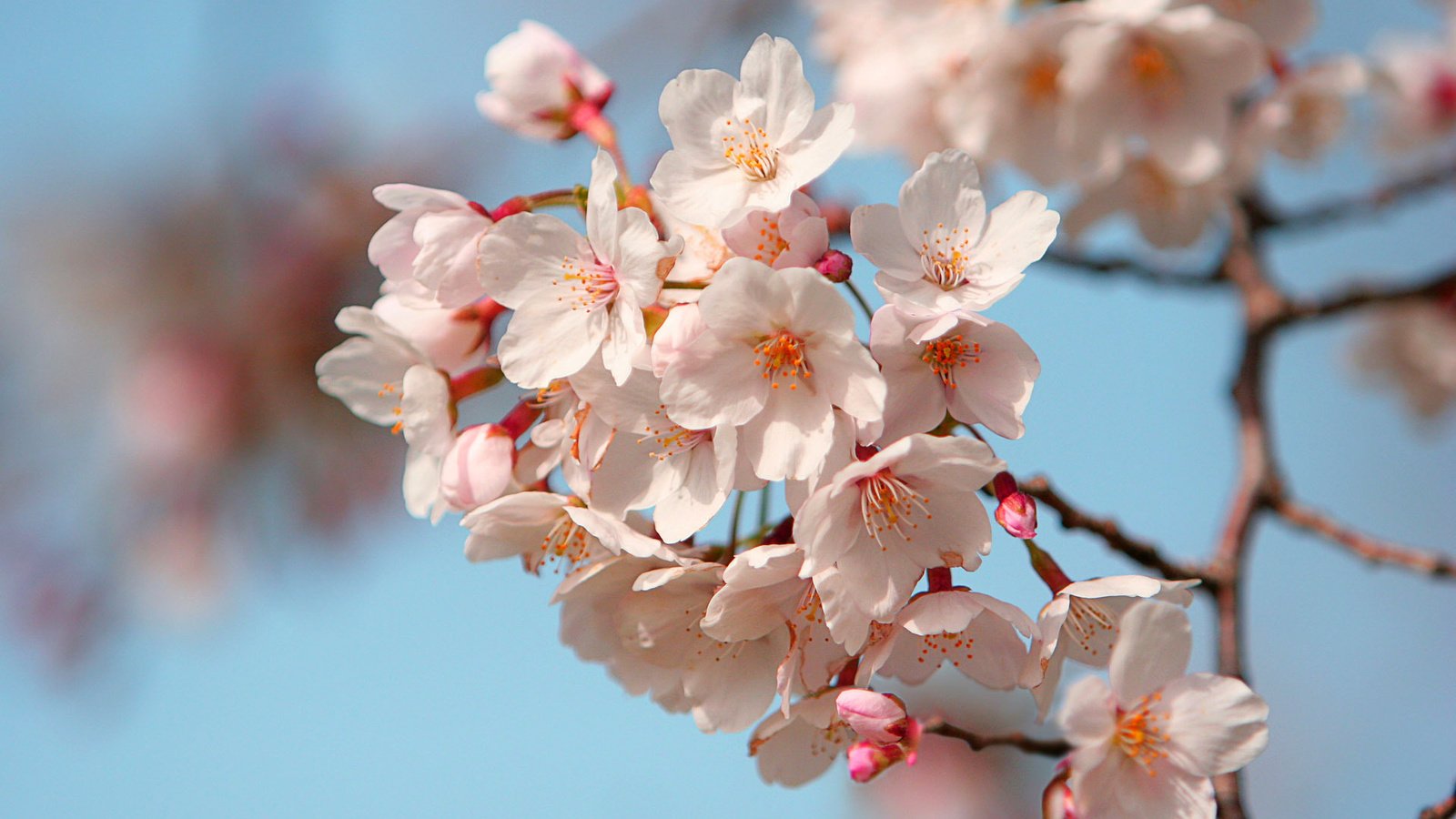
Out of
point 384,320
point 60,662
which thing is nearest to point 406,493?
point 384,320

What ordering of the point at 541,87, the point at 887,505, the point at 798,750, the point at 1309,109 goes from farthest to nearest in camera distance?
1. the point at 1309,109
2. the point at 541,87
3. the point at 798,750
4. the point at 887,505

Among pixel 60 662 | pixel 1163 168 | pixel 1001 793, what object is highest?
pixel 1163 168

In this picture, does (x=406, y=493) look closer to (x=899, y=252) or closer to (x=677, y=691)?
(x=677, y=691)

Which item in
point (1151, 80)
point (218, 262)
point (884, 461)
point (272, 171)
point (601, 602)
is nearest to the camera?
point (884, 461)

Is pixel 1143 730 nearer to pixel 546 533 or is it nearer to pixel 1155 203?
pixel 546 533

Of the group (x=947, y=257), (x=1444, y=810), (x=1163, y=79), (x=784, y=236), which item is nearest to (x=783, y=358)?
(x=784, y=236)

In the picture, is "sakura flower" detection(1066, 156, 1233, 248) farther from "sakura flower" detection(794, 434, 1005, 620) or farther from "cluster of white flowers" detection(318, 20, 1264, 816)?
"sakura flower" detection(794, 434, 1005, 620)

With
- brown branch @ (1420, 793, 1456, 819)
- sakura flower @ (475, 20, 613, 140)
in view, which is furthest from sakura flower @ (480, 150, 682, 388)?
brown branch @ (1420, 793, 1456, 819)
